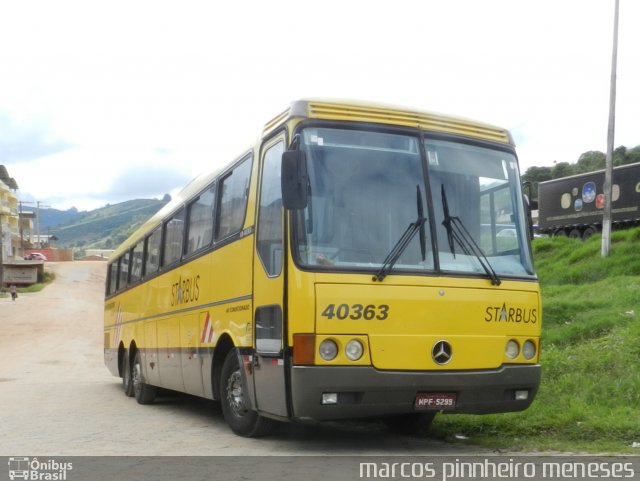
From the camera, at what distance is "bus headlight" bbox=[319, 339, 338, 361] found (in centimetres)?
710

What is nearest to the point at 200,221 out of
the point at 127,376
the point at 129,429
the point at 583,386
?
the point at 129,429

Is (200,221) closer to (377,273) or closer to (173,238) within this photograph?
(173,238)

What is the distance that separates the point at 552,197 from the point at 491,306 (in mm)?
33837

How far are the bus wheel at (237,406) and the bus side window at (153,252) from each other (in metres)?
4.45

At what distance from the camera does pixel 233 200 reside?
9312 millimetres

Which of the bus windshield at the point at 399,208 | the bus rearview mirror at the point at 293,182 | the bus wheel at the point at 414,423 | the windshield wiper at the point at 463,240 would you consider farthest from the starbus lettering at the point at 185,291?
the windshield wiper at the point at 463,240

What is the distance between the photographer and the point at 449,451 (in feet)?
25.4

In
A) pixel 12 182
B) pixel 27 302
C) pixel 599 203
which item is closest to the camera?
pixel 599 203

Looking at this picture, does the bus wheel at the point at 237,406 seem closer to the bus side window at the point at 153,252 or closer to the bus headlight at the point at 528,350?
the bus headlight at the point at 528,350

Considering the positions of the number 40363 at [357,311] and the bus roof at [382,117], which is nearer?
the number 40363 at [357,311]

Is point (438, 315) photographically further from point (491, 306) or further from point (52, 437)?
point (52, 437)

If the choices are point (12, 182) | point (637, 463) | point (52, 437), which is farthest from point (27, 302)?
point (12, 182)

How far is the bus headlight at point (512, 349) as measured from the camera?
7777mm

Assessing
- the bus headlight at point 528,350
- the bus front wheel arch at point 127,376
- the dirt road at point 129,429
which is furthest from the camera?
the bus front wheel arch at point 127,376
